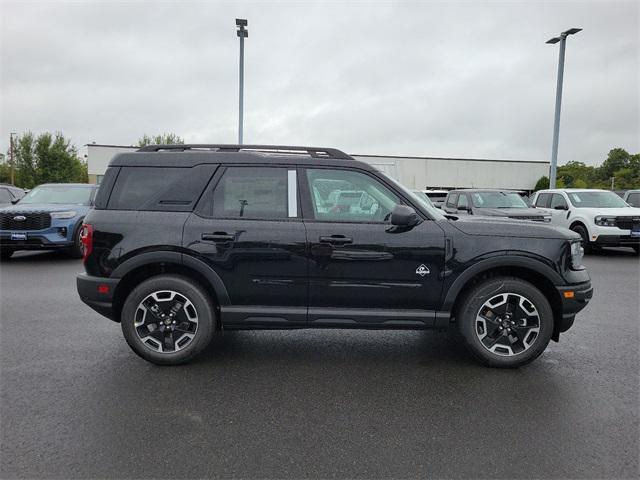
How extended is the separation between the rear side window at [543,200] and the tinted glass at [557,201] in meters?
0.21

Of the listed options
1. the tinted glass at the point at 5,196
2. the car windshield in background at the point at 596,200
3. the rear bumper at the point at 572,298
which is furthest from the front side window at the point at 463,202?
the tinted glass at the point at 5,196

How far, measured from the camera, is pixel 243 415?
325cm

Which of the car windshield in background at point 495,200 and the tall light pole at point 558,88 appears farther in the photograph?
the tall light pole at point 558,88

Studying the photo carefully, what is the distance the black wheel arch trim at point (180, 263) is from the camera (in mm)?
4094

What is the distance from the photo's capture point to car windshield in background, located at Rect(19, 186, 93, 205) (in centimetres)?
1138

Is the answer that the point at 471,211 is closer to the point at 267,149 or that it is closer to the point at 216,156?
the point at 267,149

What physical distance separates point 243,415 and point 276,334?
1934 millimetres

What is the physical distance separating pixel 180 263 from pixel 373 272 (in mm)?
1713

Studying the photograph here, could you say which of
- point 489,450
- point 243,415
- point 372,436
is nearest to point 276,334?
point 243,415

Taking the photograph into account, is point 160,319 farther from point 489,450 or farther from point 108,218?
point 489,450

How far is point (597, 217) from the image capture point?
11883mm

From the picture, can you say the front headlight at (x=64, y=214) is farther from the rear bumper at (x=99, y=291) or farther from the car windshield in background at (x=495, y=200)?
the car windshield in background at (x=495, y=200)

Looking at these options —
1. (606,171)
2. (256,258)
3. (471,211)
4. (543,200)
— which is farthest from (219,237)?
(606,171)

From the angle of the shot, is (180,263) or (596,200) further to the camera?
(596,200)
